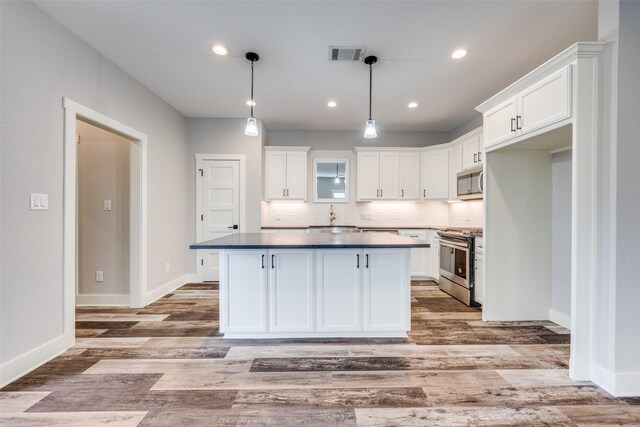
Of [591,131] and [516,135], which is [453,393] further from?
[516,135]

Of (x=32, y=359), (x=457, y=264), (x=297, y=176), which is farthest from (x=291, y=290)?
(x=297, y=176)

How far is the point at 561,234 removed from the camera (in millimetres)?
3104

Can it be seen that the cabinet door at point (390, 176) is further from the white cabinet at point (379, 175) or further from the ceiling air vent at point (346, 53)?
the ceiling air vent at point (346, 53)

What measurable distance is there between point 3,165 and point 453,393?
338 centimetres

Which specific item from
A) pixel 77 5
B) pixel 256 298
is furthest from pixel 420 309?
pixel 77 5

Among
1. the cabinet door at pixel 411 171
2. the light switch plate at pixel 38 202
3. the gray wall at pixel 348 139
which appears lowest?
the light switch plate at pixel 38 202

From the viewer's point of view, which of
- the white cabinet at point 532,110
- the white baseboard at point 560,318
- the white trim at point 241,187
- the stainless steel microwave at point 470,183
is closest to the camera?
the white cabinet at point 532,110

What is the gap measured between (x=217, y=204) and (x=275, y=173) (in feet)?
3.77

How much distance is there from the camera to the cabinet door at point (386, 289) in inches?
106

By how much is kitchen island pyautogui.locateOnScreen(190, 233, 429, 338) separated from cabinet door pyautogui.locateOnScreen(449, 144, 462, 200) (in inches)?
106

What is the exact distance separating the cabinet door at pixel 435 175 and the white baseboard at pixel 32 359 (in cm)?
519

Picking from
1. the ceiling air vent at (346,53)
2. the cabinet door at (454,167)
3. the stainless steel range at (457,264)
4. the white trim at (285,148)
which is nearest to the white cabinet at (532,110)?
the stainless steel range at (457,264)

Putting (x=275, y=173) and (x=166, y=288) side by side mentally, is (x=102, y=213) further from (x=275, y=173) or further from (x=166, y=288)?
→ (x=275, y=173)

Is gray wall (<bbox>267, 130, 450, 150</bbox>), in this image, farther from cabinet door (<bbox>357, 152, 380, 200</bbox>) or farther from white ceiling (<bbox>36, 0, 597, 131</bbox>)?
white ceiling (<bbox>36, 0, 597, 131</bbox>)
